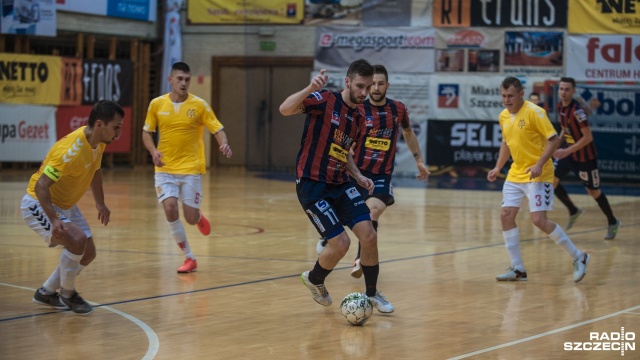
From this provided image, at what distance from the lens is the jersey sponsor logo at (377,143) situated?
10.9 metres

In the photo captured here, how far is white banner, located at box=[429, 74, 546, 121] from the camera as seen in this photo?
94.5ft

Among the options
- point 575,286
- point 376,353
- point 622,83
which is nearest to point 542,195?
point 575,286

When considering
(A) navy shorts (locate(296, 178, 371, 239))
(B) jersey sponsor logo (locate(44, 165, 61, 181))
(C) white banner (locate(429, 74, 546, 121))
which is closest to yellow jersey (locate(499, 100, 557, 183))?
(A) navy shorts (locate(296, 178, 371, 239))

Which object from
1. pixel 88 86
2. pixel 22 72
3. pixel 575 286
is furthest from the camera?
pixel 88 86

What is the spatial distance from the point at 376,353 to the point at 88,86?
23.4 m

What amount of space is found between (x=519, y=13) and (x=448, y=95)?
9.66 ft

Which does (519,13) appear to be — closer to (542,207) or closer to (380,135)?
(542,207)

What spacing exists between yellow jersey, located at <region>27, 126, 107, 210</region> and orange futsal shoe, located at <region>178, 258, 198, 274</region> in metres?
2.53

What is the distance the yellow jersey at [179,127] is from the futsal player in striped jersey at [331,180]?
3210 mm

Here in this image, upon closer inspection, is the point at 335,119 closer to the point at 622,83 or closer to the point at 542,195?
the point at 542,195

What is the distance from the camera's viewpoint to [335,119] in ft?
29.0

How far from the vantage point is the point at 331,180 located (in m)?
8.87

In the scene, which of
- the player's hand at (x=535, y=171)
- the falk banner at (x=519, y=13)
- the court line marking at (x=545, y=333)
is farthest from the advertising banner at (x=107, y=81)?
the court line marking at (x=545, y=333)

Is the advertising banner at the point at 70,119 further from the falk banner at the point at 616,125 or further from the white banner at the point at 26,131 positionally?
the falk banner at the point at 616,125
